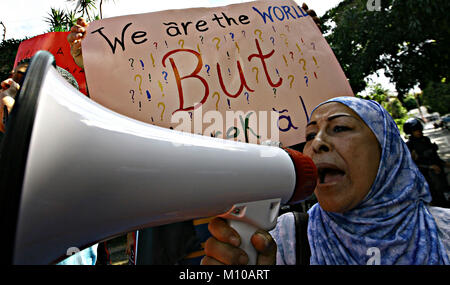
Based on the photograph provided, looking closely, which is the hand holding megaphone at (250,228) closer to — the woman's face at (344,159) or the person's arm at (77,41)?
the woman's face at (344,159)

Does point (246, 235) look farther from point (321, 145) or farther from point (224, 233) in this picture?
point (321, 145)

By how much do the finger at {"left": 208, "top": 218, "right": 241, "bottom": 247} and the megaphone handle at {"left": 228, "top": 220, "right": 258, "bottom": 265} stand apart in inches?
0.6

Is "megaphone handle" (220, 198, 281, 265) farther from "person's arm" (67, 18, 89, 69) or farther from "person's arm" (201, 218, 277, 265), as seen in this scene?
"person's arm" (67, 18, 89, 69)

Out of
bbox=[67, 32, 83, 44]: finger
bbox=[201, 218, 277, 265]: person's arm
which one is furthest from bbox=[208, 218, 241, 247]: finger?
bbox=[67, 32, 83, 44]: finger

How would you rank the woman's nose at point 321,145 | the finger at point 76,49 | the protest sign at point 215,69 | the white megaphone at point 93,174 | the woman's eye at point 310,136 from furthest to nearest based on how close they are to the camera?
the finger at point 76,49, the protest sign at point 215,69, the woman's eye at point 310,136, the woman's nose at point 321,145, the white megaphone at point 93,174

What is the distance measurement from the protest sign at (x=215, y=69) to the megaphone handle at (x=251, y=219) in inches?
33.7

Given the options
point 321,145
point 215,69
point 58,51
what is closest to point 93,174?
point 321,145

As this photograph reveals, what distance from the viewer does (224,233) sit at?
851 millimetres

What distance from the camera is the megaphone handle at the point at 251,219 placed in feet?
2.68

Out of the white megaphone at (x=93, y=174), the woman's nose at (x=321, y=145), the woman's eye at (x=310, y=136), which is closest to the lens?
the white megaphone at (x=93, y=174)

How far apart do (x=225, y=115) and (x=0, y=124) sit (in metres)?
1.19

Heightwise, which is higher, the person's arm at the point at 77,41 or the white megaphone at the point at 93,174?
the person's arm at the point at 77,41

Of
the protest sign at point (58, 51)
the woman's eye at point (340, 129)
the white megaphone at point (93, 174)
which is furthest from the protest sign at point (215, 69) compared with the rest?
the white megaphone at point (93, 174)

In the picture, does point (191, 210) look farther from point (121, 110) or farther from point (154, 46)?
point (154, 46)
